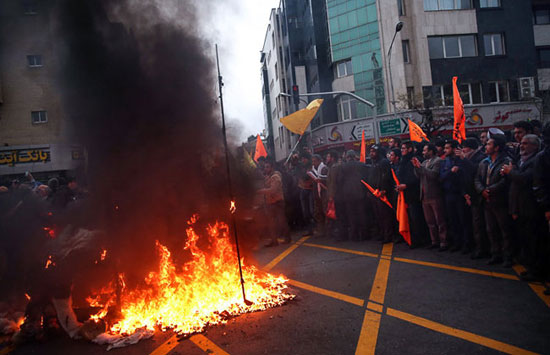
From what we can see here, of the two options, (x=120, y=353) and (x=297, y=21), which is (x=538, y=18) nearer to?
(x=297, y=21)

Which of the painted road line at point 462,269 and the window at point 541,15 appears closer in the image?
the painted road line at point 462,269

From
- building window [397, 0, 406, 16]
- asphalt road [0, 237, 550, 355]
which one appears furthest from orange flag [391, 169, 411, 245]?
building window [397, 0, 406, 16]

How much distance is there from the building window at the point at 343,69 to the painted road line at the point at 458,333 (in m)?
23.8

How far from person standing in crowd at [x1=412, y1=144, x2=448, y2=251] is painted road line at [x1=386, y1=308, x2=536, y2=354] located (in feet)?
9.39

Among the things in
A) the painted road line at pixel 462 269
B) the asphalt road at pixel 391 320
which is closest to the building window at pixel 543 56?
the asphalt road at pixel 391 320

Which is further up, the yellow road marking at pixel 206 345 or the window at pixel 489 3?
the window at pixel 489 3

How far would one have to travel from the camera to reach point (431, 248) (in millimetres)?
6406

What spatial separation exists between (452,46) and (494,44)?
3.09 metres

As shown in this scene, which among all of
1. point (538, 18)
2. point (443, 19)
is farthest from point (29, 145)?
point (538, 18)

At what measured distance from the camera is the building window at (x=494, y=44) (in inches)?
937

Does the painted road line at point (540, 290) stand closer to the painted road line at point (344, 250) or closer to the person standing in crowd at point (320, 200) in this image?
the painted road line at point (344, 250)

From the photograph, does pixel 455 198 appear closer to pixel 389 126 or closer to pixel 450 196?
pixel 450 196

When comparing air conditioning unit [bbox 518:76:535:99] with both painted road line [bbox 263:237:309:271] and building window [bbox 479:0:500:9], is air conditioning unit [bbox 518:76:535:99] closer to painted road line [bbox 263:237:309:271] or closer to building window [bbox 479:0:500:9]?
building window [bbox 479:0:500:9]

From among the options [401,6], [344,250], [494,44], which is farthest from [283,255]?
[494,44]
